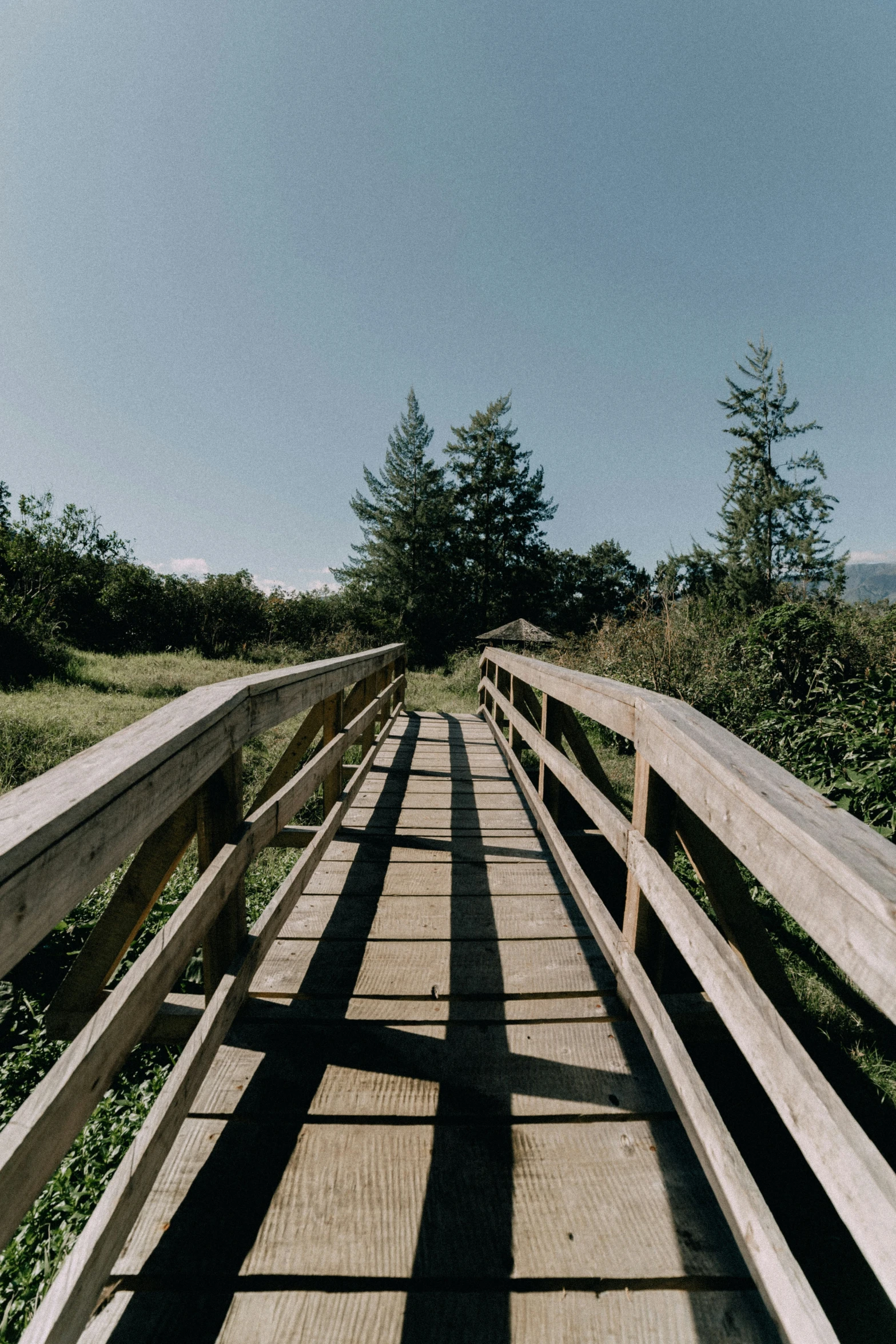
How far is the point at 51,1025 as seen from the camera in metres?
1.54

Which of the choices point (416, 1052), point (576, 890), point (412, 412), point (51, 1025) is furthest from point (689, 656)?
point (412, 412)

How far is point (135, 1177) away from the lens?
103 cm

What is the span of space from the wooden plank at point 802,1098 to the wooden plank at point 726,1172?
0.19 meters

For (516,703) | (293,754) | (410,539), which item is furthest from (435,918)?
(410,539)

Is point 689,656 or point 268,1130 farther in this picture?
point 689,656

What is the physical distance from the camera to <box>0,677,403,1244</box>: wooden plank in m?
0.73

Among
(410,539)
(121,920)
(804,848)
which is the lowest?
(121,920)

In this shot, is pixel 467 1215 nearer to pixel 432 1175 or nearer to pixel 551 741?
pixel 432 1175

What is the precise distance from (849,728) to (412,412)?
29.6m

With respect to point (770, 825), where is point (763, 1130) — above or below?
below

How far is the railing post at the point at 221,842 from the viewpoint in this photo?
1.57 meters

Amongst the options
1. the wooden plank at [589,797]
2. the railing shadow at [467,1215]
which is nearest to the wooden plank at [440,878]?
the wooden plank at [589,797]

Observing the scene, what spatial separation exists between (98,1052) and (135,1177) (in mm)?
306

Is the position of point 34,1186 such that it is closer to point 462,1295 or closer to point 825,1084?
point 462,1295
